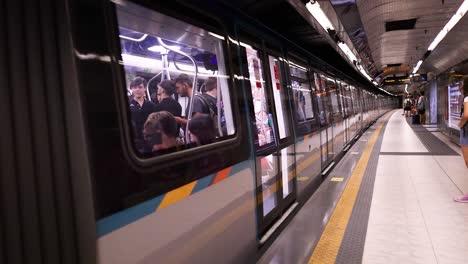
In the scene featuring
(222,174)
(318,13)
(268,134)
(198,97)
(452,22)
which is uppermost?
(452,22)

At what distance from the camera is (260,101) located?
137 inches

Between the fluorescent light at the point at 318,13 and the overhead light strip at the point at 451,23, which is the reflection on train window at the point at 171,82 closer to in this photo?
the fluorescent light at the point at 318,13

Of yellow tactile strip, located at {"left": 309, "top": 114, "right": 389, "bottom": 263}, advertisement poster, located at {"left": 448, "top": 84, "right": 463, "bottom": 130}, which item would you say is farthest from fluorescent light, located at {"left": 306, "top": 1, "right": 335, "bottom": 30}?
advertisement poster, located at {"left": 448, "top": 84, "right": 463, "bottom": 130}

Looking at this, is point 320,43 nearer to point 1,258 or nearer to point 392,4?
point 392,4

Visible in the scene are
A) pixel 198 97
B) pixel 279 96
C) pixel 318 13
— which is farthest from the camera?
pixel 318 13

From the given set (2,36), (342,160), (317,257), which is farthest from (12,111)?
(342,160)

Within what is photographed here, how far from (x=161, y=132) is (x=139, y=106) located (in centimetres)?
22

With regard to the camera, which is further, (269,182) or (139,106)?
(269,182)

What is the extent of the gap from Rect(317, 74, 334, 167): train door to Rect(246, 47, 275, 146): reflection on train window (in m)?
2.50

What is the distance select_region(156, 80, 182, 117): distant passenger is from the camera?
1997mm

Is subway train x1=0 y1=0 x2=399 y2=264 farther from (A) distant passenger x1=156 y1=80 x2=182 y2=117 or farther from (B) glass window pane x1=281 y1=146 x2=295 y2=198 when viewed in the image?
(B) glass window pane x1=281 y1=146 x2=295 y2=198

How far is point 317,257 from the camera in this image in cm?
284

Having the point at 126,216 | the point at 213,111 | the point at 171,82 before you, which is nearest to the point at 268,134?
the point at 213,111

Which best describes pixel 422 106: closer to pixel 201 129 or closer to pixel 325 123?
pixel 325 123
